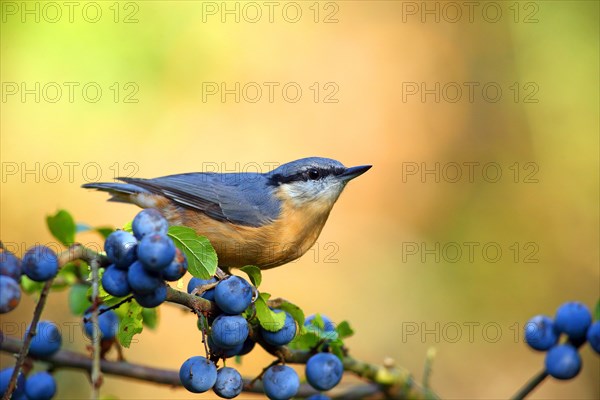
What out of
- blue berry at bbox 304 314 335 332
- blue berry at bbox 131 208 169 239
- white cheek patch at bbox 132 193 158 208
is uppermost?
white cheek patch at bbox 132 193 158 208

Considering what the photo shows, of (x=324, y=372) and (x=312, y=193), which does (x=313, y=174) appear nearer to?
(x=312, y=193)

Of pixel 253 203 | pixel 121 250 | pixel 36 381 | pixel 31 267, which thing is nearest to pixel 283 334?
pixel 121 250

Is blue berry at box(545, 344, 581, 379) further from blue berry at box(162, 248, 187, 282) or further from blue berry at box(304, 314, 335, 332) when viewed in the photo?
blue berry at box(162, 248, 187, 282)

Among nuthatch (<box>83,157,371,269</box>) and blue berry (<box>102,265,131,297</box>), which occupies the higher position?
nuthatch (<box>83,157,371,269</box>)

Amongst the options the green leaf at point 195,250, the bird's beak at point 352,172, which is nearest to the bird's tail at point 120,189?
the bird's beak at point 352,172

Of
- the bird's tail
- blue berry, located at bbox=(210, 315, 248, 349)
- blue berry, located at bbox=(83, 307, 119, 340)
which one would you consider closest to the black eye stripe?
the bird's tail

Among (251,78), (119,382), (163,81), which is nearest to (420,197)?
(251,78)
